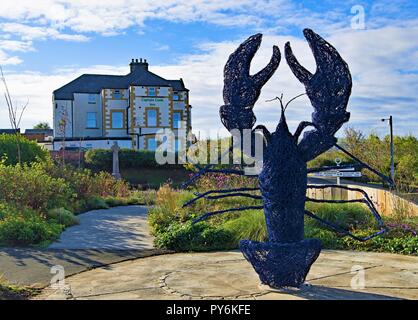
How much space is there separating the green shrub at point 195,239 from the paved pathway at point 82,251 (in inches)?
13.2

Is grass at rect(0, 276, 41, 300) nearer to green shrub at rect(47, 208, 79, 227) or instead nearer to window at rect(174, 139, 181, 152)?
green shrub at rect(47, 208, 79, 227)

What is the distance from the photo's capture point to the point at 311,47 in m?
5.45

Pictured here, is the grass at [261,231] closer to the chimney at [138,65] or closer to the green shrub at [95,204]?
the green shrub at [95,204]

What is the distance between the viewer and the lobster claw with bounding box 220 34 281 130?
18.0 feet

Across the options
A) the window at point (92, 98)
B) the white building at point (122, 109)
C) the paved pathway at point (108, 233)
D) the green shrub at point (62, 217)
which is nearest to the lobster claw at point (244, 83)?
the paved pathway at point (108, 233)

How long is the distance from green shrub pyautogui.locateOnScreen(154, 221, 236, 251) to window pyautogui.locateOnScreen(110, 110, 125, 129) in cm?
2772

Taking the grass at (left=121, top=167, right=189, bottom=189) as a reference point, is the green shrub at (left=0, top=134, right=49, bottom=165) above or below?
above

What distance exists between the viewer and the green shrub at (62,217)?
11213 millimetres

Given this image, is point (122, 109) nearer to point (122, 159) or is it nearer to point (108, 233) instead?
point (122, 159)

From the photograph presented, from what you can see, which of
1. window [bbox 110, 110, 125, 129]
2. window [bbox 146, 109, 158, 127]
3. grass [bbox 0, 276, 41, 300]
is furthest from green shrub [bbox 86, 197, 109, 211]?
window [bbox 110, 110, 125, 129]

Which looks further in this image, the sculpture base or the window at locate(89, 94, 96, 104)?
the window at locate(89, 94, 96, 104)

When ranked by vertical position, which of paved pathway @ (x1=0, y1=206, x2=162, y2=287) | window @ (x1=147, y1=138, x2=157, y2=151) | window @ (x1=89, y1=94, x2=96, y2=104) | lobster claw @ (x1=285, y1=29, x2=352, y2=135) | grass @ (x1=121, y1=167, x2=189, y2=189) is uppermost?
window @ (x1=89, y1=94, x2=96, y2=104)
